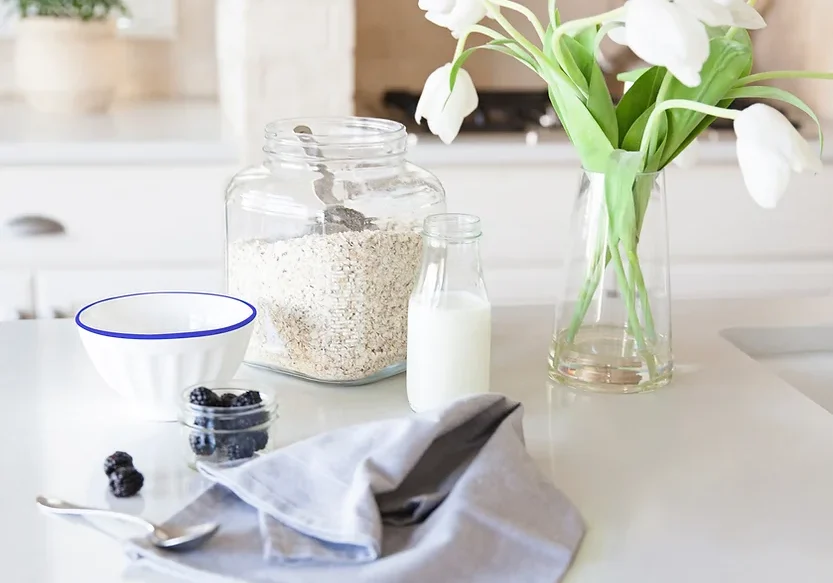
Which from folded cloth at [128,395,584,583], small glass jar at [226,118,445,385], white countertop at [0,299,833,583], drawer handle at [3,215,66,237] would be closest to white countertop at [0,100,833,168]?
drawer handle at [3,215,66,237]

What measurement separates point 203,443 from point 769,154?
0.51 m

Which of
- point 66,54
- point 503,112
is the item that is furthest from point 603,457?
point 66,54

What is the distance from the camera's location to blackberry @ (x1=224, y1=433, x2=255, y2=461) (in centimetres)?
87

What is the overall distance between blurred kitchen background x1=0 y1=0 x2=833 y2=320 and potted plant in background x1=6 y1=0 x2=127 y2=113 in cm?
4

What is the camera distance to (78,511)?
779mm

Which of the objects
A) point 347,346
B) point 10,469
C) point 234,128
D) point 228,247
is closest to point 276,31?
point 234,128

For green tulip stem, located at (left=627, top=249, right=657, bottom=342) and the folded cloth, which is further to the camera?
green tulip stem, located at (left=627, top=249, right=657, bottom=342)

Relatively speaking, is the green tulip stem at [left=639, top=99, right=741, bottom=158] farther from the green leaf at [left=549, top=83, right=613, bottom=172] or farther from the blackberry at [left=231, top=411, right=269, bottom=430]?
the blackberry at [left=231, top=411, right=269, bottom=430]

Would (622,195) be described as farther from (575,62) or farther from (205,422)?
(205,422)

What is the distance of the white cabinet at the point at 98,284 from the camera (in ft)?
6.89

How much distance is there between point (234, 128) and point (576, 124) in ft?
4.47

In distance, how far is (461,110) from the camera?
1.05 m

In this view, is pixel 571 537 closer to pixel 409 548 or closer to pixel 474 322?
pixel 409 548

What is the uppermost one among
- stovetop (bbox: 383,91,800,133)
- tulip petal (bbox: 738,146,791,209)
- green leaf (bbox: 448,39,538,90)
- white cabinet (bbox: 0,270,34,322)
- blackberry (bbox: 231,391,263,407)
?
green leaf (bbox: 448,39,538,90)
